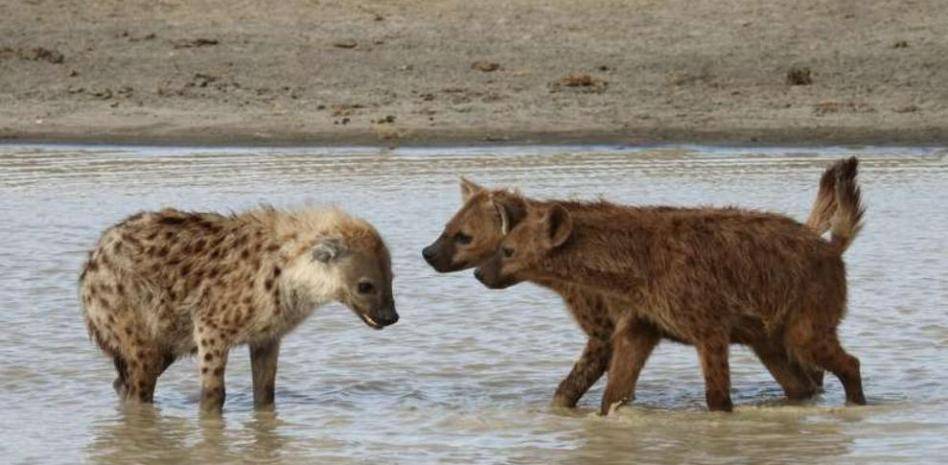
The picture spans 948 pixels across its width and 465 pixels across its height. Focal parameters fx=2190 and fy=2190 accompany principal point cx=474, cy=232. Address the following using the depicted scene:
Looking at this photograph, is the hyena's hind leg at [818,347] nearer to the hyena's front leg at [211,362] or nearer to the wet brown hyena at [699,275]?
the wet brown hyena at [699,275]

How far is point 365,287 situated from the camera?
712 centimetres

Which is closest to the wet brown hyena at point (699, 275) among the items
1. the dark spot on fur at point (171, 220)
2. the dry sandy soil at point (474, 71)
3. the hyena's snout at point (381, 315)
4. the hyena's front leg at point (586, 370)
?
the hyena's front leg at point (586, 370)

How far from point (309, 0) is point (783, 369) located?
36.7 feet

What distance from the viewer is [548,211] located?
6992 millimetres

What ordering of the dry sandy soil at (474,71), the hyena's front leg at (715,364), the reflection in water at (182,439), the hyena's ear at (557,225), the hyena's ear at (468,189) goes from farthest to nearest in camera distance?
the dry sandy soil at (474,71) → the hyena's ear at (468,189) → the hyena's ear at (557,225) → the hyena's front leg at (715,364) → the reflection in water at (182,439)

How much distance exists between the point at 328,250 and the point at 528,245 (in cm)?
64

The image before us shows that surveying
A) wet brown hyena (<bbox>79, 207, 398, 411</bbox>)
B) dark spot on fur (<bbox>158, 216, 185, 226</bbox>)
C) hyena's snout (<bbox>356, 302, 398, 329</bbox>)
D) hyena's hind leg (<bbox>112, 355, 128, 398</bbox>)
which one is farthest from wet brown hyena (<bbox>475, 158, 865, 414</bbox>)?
hyena's hind leg (<bbox>112, 355, 128, 398</bbox>)

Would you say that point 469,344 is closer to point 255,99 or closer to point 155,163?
point 155,163

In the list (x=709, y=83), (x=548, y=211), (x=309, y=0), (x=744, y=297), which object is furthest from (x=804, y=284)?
(x=309, y=0)

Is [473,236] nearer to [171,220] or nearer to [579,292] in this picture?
[579,292]

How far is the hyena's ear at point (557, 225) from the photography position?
6980 mm

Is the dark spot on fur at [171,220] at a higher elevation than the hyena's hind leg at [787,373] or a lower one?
higher

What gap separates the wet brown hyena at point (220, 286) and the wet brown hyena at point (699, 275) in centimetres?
45

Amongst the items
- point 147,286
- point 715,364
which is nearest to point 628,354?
point 715,364
